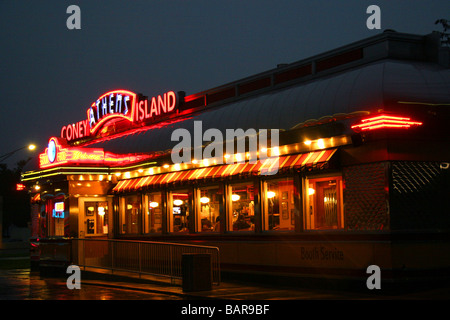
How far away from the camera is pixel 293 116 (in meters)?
17.9

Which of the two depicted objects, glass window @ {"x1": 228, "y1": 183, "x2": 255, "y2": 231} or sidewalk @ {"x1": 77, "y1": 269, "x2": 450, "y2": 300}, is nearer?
sidewalk @ {"x1": 77, "y1": 269, "x2": 450, "y2": 300}

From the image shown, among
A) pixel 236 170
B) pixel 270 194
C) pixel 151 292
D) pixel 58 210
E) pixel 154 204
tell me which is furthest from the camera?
pixel 58 210

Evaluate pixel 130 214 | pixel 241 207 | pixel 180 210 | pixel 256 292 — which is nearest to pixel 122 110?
pixel 130 214

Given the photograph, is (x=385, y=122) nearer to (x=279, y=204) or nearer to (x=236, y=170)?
Result: (x=279, y=204)

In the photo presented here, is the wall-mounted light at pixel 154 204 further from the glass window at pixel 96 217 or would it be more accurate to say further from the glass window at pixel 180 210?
the glass window at pixel 96 217

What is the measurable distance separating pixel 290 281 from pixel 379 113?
5.56 meters

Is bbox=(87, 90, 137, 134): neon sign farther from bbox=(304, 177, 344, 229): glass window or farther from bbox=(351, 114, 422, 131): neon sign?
bbox=(351, 114, 422, 131): neon sign

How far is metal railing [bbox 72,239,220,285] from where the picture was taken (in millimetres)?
18406

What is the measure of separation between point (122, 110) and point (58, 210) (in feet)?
19.4

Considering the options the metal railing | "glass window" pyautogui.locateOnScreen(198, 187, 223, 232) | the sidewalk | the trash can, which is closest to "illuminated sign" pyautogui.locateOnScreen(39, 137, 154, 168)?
the metal railing

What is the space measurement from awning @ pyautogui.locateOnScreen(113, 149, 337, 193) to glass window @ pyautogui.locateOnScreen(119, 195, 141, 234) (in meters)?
0.76

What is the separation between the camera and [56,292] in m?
18.0

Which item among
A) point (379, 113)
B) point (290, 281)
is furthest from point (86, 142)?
point (379, 113)
